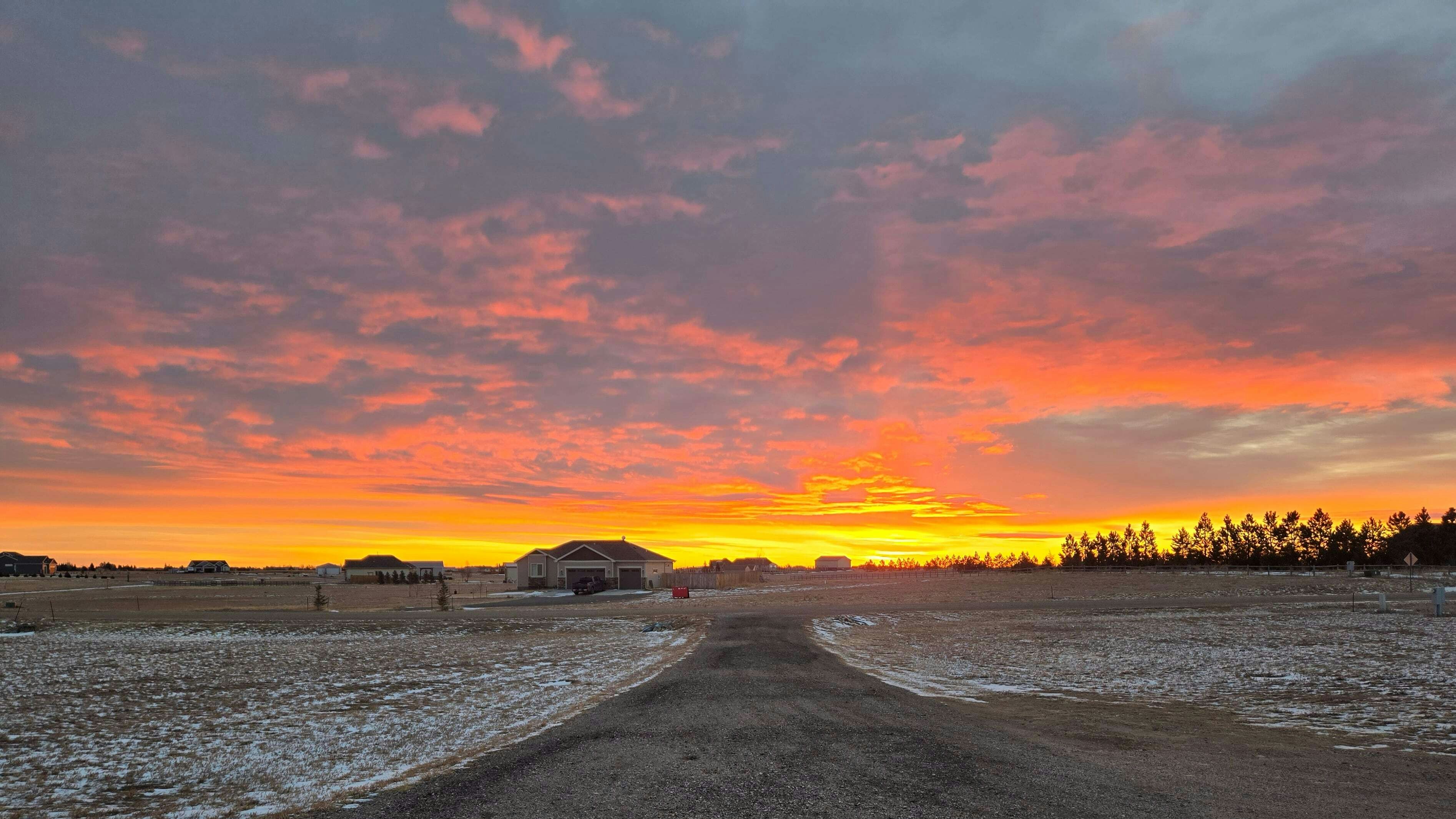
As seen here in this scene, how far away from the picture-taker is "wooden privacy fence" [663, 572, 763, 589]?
95.1 m

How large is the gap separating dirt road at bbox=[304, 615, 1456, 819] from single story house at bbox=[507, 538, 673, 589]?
256ft

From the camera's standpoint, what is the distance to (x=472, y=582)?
12625 centimetres

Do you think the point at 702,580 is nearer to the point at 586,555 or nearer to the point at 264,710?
the point at 586,555

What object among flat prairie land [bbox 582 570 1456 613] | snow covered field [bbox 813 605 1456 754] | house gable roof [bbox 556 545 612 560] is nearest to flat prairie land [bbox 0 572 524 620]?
house gable roof [bbox 556 545 612 560]

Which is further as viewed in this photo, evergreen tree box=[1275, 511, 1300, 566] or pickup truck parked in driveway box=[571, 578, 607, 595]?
evergreen tree box=[1275, 511, 1300, 566]

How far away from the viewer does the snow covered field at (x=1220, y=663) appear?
53.9 feet

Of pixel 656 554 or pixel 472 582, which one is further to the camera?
pixel 472 582

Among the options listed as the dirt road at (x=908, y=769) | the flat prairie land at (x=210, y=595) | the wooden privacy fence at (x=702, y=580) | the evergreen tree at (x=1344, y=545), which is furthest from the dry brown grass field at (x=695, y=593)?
the evergreen tree at (x=1344, y=545)

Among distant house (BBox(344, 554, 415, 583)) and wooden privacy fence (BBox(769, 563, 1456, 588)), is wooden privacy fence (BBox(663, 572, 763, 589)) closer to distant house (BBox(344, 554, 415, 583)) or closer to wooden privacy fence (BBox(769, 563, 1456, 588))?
wooden privacy fence (BBox(769, 563, 1456, 588))

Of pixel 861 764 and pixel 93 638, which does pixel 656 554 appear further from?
pixel 861 764

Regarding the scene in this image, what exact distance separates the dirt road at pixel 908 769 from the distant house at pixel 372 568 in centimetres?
13282

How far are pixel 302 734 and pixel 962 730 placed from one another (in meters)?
12.6

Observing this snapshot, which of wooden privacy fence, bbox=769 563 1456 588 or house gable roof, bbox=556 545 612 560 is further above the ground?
house gable roof, bbox=556 545 612 560

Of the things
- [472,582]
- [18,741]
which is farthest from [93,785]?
[472,582]
